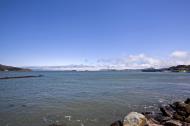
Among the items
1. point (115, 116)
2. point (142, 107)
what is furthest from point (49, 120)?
point (142, 107)

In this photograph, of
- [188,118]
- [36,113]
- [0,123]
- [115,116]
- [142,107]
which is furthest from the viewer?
[142,107]

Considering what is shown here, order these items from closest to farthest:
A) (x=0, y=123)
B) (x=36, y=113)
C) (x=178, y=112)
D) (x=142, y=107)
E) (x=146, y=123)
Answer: (x=146, y=123) → (x=0, y=123) → (x=178, y=112) → (x=36, y=113) → (x=142, y=107)

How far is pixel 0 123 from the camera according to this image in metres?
15.6

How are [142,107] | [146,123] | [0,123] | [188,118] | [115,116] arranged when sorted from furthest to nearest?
[142,107] → [115,116] → [0,123] → [188,118] → [146,123]

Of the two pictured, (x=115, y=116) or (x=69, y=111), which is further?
(x=69, y=111)

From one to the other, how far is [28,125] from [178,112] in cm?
1266

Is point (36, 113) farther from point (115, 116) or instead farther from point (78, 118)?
point (115, 116)

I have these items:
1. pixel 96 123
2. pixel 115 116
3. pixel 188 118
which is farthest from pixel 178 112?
pixel 96 123

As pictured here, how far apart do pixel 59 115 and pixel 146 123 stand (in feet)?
29.1

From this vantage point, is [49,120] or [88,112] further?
[88,112]

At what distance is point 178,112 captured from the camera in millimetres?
16781

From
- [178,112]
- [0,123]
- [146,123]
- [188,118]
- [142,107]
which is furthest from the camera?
[142,107]

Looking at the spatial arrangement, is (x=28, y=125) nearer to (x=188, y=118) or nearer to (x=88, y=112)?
(x=88, y=112)

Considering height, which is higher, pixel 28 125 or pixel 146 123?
pixel 146 123
